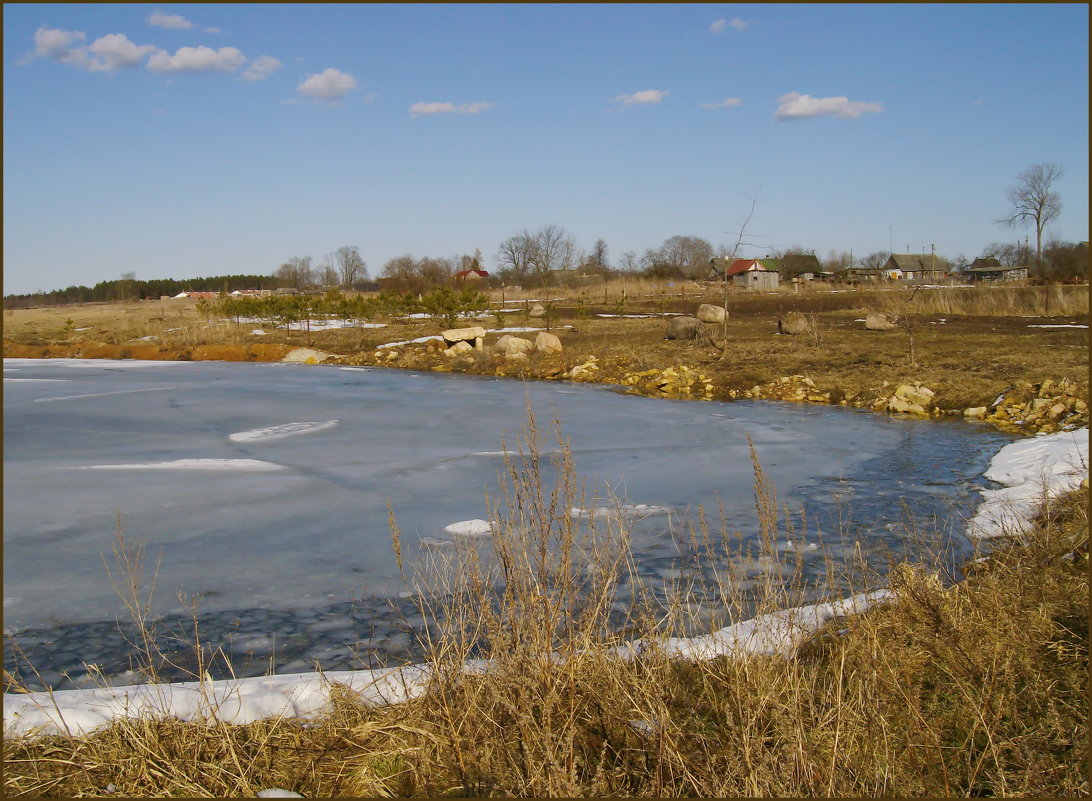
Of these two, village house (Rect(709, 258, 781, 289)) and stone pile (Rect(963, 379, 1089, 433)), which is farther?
village house (Rect(709, 258, 781, 289))

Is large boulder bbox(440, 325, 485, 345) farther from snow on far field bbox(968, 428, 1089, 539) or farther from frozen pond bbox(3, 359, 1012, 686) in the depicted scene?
snow on far field bbox(968, 428, 1089, 539)

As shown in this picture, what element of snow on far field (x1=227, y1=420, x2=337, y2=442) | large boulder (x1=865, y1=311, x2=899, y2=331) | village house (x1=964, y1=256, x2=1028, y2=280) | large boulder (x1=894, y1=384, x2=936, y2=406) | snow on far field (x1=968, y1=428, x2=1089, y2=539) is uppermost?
village house (x1=964, y1=256, x2=1028, y2=280)

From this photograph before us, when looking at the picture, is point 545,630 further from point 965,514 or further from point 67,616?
point 965,514

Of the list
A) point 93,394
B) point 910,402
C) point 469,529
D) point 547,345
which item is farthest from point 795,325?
point 469,529

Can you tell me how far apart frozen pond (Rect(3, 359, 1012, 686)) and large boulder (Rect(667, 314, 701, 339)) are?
8.33 metres

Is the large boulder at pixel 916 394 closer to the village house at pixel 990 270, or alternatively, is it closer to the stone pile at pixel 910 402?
the stone pile at pixel 910 402

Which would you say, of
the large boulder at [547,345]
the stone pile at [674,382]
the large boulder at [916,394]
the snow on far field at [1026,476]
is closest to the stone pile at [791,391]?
the stone pile at [674,382]

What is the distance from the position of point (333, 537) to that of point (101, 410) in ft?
34.6

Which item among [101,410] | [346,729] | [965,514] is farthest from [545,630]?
[101,410]

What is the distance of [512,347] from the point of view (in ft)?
82.5

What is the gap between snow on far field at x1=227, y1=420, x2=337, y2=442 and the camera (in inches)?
506

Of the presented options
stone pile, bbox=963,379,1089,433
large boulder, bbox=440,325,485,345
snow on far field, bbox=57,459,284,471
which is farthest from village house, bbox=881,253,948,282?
snow on far field, bbox=57,459,284,471

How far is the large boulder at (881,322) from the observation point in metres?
27.2

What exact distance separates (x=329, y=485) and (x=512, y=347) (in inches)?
625
